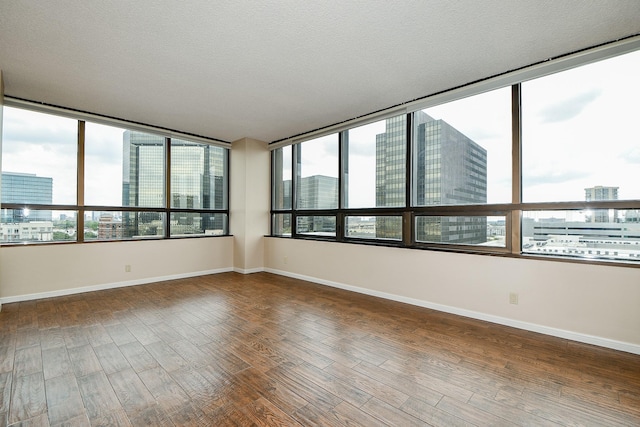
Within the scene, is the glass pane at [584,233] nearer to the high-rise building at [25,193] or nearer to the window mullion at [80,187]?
the window mullion at [80,187]

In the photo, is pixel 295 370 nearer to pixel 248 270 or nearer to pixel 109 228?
pixel 248 270

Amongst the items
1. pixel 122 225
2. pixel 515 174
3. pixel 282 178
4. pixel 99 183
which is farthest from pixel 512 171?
pixel 99 183

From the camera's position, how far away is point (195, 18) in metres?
2.21

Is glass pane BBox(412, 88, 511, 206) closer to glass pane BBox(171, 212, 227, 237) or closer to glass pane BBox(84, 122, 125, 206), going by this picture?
glass pane BBox(171, 212, 227, 237)

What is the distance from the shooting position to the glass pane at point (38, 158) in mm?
3732

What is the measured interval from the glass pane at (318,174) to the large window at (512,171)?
9.4 inches

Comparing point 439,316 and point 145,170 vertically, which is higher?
point 145,170

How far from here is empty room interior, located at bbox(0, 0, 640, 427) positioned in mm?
1929

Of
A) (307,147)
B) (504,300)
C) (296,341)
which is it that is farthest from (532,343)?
(307,147)

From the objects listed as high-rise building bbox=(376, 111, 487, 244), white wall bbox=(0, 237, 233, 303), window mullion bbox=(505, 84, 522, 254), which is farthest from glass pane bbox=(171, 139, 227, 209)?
window mullion bbox=(505, 84, 522, 254)

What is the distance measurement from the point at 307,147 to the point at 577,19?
3.86 metres

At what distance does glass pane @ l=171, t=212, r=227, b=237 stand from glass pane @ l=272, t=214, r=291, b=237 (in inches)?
40.1

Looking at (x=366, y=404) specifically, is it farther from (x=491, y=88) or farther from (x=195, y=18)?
(x=491, y=88)

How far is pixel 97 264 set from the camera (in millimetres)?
4273
